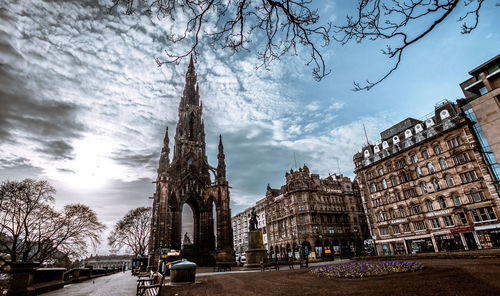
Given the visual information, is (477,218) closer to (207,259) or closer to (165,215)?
(207,259)

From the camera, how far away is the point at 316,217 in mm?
47188

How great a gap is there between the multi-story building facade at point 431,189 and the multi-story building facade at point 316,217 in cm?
1113

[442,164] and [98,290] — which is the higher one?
[442,164]

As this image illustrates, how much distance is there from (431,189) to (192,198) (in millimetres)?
35505

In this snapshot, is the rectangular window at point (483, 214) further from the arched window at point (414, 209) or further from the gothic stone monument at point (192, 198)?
the gothic stone monument at point (192, 198)

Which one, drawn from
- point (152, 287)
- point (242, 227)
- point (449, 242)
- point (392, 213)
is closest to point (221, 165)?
point (392, 213)

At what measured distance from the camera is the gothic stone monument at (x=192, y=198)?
3183 cm

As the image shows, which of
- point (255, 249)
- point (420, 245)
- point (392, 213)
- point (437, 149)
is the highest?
point (437, 149)

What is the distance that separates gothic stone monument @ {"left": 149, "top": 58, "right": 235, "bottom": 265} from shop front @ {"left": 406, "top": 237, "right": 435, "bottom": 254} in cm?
2546

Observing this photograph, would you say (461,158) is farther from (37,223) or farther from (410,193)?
(37,223)

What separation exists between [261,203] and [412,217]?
49.5 m

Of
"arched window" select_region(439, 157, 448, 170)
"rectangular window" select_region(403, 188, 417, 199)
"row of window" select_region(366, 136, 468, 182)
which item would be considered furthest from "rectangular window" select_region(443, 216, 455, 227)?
"row of window" select_region(366, 136, 468, 182)

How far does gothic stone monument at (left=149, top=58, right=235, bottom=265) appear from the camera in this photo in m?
31.8

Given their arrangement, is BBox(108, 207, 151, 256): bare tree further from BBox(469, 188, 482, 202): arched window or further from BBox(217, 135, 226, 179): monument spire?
BBox(469, 188, 482, 202): arched window
